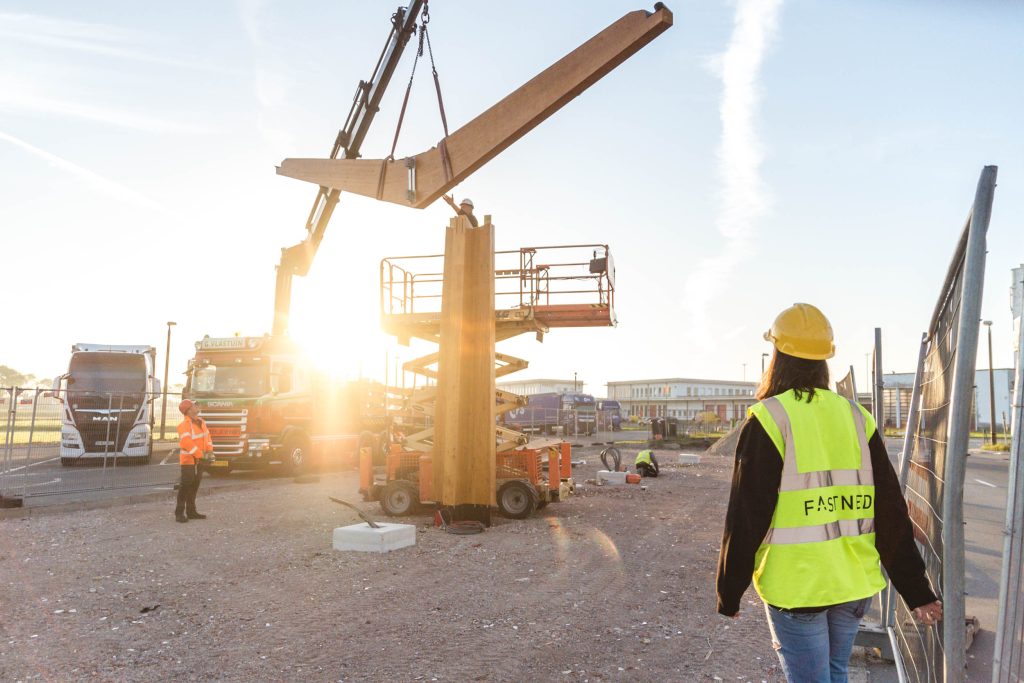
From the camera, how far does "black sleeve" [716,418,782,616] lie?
2508 mm

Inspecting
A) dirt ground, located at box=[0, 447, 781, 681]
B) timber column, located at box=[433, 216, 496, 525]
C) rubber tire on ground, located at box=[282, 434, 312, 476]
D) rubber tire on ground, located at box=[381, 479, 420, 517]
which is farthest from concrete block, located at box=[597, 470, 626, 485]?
rubber tire on ground, located at box=[282, 434, 312, 476]

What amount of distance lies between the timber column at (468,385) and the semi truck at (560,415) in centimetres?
3020

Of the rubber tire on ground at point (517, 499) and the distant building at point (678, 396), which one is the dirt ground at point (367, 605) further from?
the distant building at point (678, 396)

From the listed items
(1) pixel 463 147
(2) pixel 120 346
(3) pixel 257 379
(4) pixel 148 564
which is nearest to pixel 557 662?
(4) pixel 148 564

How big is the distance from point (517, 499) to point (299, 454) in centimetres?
951

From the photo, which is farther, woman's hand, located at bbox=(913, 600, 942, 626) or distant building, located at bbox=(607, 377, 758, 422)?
distant building, located at bbox=(607, 377, 758, 422)

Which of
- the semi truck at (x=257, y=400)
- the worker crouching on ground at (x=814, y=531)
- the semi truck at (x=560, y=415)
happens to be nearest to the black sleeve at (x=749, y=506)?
the worker crouching on ground at (x=814, y=531)

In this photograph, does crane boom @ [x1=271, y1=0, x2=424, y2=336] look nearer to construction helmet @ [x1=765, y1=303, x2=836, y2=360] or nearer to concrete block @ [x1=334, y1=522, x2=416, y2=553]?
concrete block @ [x1=334, y1=522, x2=416, y2=553]

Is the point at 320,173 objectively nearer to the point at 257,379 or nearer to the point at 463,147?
the point at 463,147

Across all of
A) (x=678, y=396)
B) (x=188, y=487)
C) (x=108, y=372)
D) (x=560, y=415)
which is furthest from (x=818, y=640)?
(x=678, y=396)

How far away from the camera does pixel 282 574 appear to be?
26.1 ft

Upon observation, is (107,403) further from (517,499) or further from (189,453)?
(517,499)

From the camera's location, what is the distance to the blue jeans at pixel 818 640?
250 cm

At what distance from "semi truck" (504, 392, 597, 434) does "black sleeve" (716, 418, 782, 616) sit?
3820 cm
